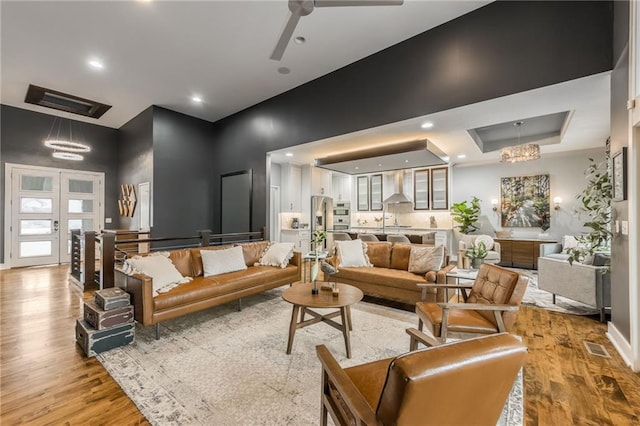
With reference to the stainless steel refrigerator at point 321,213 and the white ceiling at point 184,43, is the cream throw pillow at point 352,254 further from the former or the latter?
the stainless steel refrigerator at point 321,213

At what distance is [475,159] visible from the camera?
7.33m

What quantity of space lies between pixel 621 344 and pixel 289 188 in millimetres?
6394

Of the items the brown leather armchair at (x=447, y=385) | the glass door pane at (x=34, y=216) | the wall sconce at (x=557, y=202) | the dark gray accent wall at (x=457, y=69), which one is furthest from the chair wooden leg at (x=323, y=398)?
the glass door pane at (x=34, y=216)

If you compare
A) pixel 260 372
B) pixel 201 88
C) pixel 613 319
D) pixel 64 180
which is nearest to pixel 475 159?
pixel 613 319

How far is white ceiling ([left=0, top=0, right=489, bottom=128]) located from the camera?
3295 mm

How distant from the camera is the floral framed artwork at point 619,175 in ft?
8.15

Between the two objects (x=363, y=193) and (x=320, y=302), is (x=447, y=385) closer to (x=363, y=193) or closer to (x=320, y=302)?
(x=320, y=302)

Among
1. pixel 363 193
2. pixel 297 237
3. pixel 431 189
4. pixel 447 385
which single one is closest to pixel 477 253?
pixel 447 385

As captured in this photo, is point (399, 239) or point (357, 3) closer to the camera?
point (357, 3)

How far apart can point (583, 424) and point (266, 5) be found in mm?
4761

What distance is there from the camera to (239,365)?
7.79 ft

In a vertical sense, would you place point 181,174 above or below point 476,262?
above

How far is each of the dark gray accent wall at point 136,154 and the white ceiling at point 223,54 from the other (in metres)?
0.66

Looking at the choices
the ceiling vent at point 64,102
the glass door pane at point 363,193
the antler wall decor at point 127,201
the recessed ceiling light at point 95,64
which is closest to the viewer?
the recessed ceiling light at point 95,64
